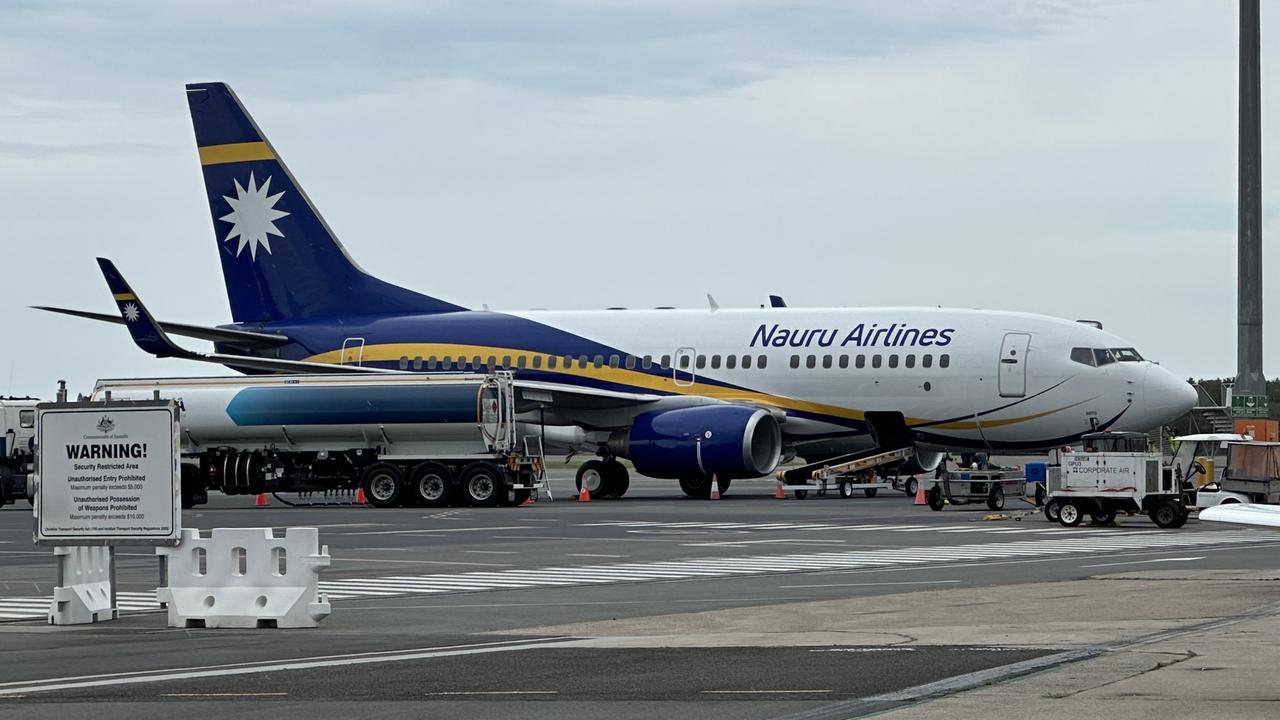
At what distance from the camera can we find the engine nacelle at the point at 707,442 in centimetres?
4362

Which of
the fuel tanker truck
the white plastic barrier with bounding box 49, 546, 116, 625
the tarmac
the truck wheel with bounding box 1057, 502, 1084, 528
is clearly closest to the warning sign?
the white plastic barrier with bounding box 49, 546, 116, 625

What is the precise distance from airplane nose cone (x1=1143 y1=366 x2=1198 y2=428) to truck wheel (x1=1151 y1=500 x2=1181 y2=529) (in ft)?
35.9

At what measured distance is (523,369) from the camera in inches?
1918

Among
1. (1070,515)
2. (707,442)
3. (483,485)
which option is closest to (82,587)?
(1070,515)

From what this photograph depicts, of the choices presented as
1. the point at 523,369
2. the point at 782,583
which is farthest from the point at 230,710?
the point at 523,369

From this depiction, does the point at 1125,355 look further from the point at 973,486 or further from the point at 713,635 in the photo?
the point at 713,635

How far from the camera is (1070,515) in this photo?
32.1m

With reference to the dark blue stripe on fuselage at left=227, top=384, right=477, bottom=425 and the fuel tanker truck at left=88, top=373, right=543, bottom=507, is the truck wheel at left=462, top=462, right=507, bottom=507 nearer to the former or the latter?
the fuel tanker truck at left=88, top=373, right=543, bottom=507

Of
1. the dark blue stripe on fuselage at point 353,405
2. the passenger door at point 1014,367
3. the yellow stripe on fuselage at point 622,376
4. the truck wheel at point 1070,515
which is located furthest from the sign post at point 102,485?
the yellow stripe on fuselage at point 622,376

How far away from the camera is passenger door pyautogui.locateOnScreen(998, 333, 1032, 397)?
42906 millimetres

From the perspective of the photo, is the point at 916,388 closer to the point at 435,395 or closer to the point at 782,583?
the point at 435,395

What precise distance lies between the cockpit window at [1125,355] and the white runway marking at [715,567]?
13708mm

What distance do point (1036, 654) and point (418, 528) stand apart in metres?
20.8

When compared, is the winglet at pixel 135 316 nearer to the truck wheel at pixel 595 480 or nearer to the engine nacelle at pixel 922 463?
the truck wheel at pixel 595 480
